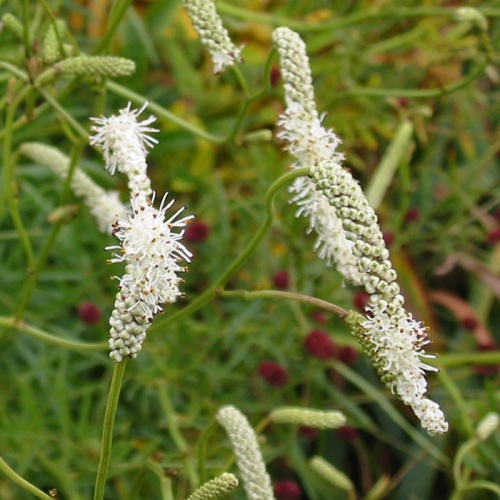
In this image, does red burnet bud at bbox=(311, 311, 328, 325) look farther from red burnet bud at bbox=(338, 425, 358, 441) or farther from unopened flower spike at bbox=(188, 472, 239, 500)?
unopened flower spike at bbox=(188, 472, 239, 500)

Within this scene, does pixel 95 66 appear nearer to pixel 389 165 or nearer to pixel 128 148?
pixel 128 148

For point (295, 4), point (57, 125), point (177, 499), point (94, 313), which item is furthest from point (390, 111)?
point (177, 499)

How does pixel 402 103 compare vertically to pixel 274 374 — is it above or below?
above

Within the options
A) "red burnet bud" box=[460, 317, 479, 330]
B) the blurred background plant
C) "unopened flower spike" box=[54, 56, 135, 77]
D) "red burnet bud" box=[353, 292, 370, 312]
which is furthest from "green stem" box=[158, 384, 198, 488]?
"red burnet bud" box=[460, 317, 479, 330]

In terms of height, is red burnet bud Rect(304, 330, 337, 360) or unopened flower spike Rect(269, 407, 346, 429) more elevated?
unopened flower spike Rect(269, 407, 346, 429)

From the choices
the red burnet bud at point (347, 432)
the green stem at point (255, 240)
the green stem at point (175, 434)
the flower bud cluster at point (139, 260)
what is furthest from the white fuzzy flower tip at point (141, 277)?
the red burnet bud at point (347, 432)

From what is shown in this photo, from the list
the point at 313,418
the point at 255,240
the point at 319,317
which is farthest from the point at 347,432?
the point at 255,240
